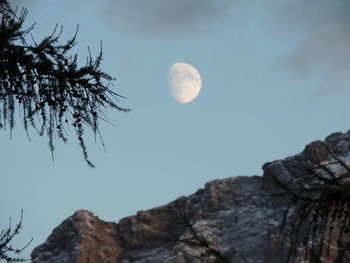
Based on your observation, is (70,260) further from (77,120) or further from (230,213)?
(77,120)

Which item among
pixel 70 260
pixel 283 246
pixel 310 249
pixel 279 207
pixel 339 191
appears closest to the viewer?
pixel 310 249

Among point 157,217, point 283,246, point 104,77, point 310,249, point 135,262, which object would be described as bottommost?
point 310,249

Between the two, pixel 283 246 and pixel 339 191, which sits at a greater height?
pixel 283 246

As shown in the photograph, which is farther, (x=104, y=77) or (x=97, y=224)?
(x=97, y=224)

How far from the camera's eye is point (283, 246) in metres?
110

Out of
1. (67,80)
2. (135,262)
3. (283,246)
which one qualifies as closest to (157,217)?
(135,262)

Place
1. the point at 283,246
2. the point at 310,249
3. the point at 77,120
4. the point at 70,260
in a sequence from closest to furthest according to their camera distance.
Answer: the point at 310,249 → the point at 77,120 → the point at 283,246 → the point at 70,260

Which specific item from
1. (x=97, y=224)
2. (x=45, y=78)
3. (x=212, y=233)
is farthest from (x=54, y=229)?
(x=45, y=78)

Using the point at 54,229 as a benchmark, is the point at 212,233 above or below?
below

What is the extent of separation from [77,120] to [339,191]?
1824 mm

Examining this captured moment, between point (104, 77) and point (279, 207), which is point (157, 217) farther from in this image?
point (104, 77)

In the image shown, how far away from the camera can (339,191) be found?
2.56 meters

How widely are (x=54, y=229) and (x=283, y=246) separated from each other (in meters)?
56.1

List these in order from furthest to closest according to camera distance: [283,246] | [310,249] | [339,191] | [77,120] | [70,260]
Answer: [70,260]
[283,246]
[77,120]
[339,191]
[310,249]
